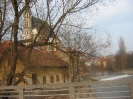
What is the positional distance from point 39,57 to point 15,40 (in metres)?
5.71

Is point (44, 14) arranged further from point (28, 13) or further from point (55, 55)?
point (55, 55)

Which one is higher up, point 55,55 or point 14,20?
point 14,20

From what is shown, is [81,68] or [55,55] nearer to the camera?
[55,55]

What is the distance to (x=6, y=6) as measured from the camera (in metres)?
15.8

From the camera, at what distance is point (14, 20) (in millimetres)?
15250

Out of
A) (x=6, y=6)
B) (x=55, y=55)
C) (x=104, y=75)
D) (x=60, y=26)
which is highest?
(x=6, y=6)

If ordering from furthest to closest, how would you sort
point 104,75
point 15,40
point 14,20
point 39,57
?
point 104,75
point 39,57
point 15,40
point 14,20

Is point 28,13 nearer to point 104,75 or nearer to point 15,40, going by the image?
point 15,40

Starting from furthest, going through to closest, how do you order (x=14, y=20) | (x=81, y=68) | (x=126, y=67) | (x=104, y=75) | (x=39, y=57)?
(x=104, y=75) → (x=126, y=67) → (x=81, y=68) → (x=39, y=57) → (x=14, y=20)

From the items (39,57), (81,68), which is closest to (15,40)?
(39,57)

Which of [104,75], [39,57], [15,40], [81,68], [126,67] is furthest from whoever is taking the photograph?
[104,75]

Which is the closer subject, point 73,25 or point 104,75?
point 73,25

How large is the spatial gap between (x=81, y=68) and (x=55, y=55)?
4793mm

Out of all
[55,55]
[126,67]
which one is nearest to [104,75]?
[126,67]
